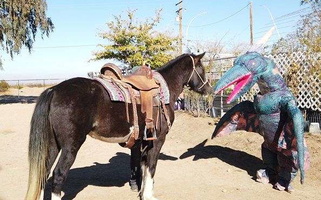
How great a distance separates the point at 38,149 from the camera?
365 centimetres

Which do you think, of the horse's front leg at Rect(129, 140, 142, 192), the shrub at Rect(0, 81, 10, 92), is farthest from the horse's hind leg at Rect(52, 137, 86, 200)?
the shrub at Rect(0, 81, 10, 92)

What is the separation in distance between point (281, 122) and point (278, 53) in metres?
4.41

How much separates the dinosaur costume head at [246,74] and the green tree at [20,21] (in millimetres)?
18087

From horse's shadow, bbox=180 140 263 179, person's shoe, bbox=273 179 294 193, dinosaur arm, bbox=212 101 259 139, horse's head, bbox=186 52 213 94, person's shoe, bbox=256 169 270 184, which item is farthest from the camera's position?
horse's shadow, bbox=180 140 263 179

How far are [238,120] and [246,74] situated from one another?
41.8 inches

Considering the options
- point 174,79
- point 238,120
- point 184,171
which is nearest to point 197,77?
point 174,79

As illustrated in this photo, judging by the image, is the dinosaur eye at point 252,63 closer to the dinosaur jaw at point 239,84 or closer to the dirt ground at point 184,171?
the dinosaur jaw at point 239,84

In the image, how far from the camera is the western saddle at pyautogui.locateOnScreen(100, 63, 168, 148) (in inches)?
171

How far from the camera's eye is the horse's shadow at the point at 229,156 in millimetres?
6483

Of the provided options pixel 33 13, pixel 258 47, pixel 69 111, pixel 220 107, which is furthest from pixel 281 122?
pixel 33 13

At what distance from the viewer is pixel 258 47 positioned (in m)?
5.86

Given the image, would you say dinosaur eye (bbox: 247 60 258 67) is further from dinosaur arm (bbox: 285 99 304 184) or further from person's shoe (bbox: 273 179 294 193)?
person's shoe (bbox: 273 179 294 193)

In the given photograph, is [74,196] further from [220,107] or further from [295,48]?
[220,107]

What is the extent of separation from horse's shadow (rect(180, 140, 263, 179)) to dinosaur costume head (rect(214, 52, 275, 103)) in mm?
1657
